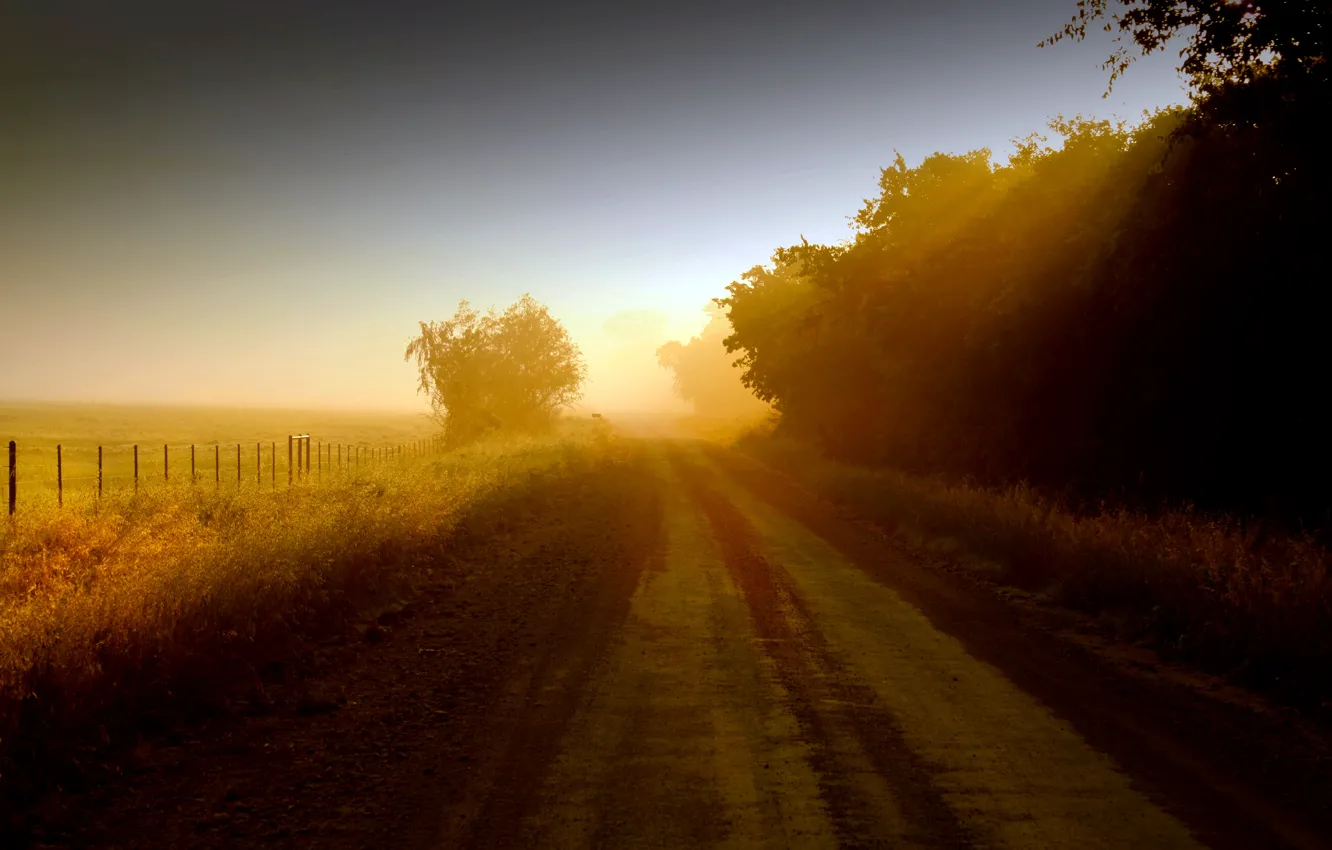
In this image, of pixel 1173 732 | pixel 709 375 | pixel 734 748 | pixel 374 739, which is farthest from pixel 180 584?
pixel 709 375

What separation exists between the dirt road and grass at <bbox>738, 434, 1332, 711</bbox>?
849 mm

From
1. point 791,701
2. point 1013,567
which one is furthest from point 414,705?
point 1013,567

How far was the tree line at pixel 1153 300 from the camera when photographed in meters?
10.7

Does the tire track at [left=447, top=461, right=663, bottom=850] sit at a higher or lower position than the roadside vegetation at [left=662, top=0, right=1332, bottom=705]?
lower

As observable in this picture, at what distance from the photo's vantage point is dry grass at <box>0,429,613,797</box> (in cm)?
536

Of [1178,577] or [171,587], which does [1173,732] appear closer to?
[1178,577]

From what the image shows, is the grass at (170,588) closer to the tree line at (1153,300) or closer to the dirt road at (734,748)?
the dirt road at (734,748)

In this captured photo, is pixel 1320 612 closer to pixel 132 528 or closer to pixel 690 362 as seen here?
pixel 132 528

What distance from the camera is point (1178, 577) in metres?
8.25

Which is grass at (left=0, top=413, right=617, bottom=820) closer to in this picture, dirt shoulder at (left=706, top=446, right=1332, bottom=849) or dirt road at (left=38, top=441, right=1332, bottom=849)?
dirt road at (left=38, top=441, right=1332, bottom=849)

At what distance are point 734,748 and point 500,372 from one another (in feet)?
149

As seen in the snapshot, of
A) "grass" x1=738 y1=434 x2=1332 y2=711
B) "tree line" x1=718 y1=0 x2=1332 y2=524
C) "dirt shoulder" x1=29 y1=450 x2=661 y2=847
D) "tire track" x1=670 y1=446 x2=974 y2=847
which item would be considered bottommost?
"dirt shoulder" x1=29 y1=450 x2=661 y2=847

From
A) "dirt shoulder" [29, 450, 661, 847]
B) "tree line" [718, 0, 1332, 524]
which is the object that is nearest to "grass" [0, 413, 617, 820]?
"dirt shoulder" [29, 450, 661, 847]

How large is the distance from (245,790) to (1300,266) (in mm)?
13677
